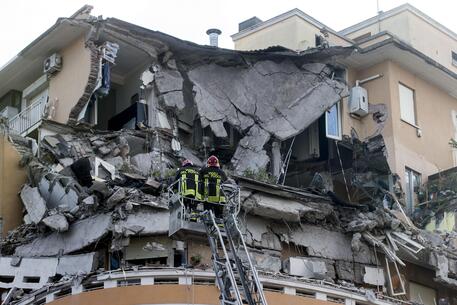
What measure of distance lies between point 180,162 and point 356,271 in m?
5.59

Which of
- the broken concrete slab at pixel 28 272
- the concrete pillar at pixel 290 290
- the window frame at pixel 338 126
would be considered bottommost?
the concrete pillar at pixel 290 290

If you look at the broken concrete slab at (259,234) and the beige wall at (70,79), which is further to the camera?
the beige wall at (70,79)

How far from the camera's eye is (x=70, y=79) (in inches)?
1161

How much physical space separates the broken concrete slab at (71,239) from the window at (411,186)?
10.7m

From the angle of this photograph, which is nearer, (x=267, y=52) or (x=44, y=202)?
(x=44, y=202)

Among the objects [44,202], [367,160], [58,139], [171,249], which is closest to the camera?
[171,249]

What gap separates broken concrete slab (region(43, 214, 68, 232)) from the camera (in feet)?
80.4

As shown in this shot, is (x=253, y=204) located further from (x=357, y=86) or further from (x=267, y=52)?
(x=357, y=86)

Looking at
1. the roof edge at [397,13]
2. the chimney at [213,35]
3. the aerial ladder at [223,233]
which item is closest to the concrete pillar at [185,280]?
the aerial ladder at [223,233]

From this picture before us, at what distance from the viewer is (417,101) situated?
3244cm

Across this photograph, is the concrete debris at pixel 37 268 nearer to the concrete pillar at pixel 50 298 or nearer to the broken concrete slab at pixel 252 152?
the concrete pillar at pixel 50 298

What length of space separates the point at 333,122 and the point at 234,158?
3.98 metres

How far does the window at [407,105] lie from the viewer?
105 feet

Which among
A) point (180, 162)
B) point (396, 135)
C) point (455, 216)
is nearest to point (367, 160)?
point (396, 135)
